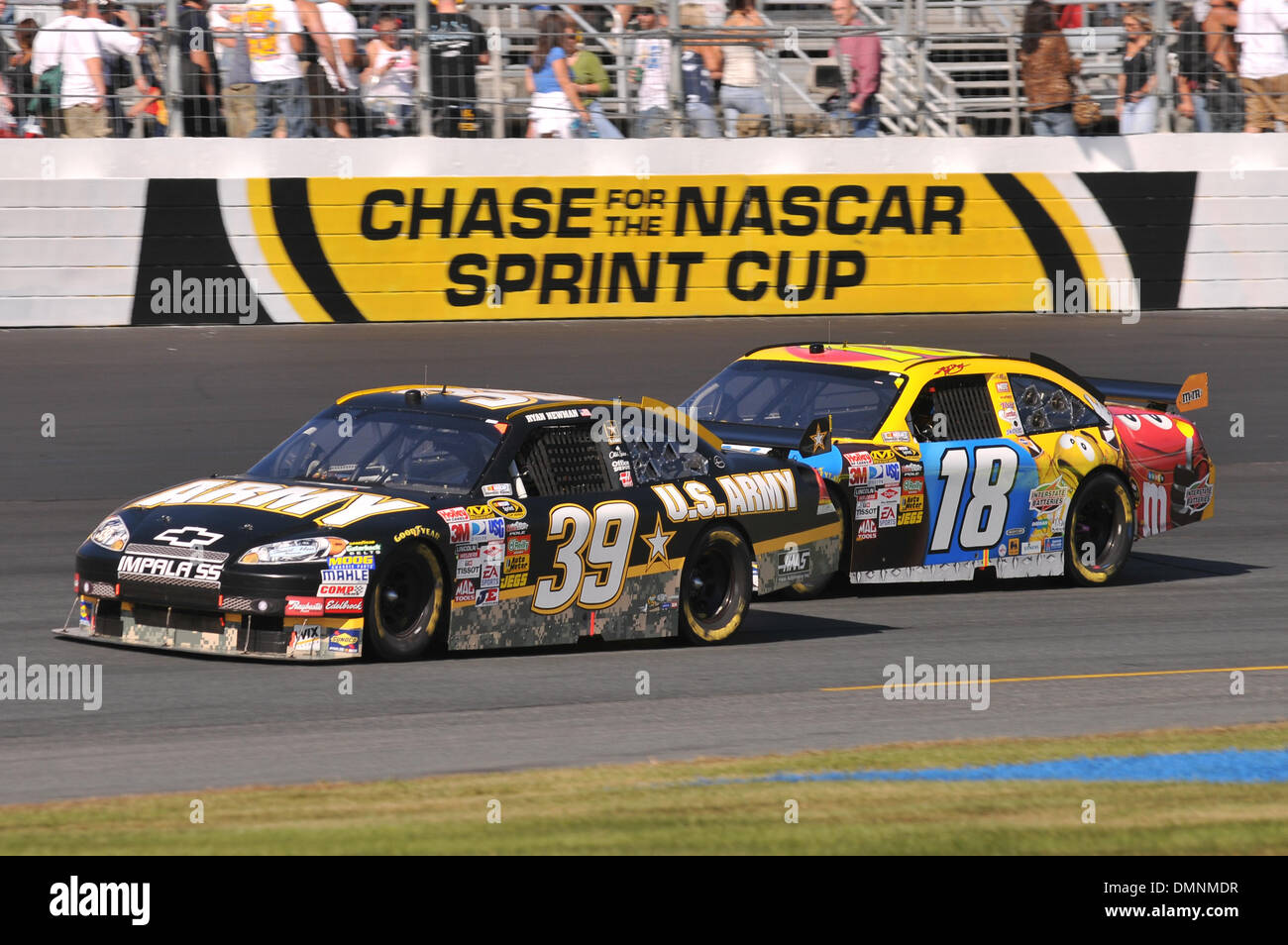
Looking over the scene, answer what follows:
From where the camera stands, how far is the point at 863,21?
21625mm

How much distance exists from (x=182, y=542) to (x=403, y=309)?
10705mm

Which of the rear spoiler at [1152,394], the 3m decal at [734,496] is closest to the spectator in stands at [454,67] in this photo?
the rear spoiler at [1152,394]

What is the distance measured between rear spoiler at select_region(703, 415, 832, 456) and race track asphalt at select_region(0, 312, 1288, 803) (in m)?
0.96

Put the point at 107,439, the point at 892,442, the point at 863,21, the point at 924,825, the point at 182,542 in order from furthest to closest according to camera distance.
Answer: the point at 863,21, the point at 107,439, the point at 892,442, the point at 182,542, the point at 924,825

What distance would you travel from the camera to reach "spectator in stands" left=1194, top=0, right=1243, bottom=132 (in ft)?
74.3

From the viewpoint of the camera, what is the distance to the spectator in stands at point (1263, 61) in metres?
22.5

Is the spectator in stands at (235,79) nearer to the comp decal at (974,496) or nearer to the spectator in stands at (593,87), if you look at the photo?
the spectator in stands at (593,87)

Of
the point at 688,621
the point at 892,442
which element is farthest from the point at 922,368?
the point at 688,621

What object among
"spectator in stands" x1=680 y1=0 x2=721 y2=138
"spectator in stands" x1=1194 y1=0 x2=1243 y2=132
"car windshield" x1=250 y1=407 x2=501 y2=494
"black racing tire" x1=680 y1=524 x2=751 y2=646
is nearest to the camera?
"car windshield" x1=250 y1=407 x2=501 y2=494

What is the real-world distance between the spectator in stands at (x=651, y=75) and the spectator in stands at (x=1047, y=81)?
4126 millimetres

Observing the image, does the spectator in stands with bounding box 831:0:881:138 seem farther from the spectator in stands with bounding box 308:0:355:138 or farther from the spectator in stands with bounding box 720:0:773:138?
the spectator in stands with bounding box 308:0:355:138

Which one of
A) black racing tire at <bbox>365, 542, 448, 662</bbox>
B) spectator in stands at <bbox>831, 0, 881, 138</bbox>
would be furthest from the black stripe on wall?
black racing tire at <bbox>365, 542, 448, 662</bbox>

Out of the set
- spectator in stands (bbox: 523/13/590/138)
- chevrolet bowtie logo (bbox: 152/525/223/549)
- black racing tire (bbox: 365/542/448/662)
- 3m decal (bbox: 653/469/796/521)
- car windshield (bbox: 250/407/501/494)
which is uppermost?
spectator in stands (bbox: 523/13/590/138)
